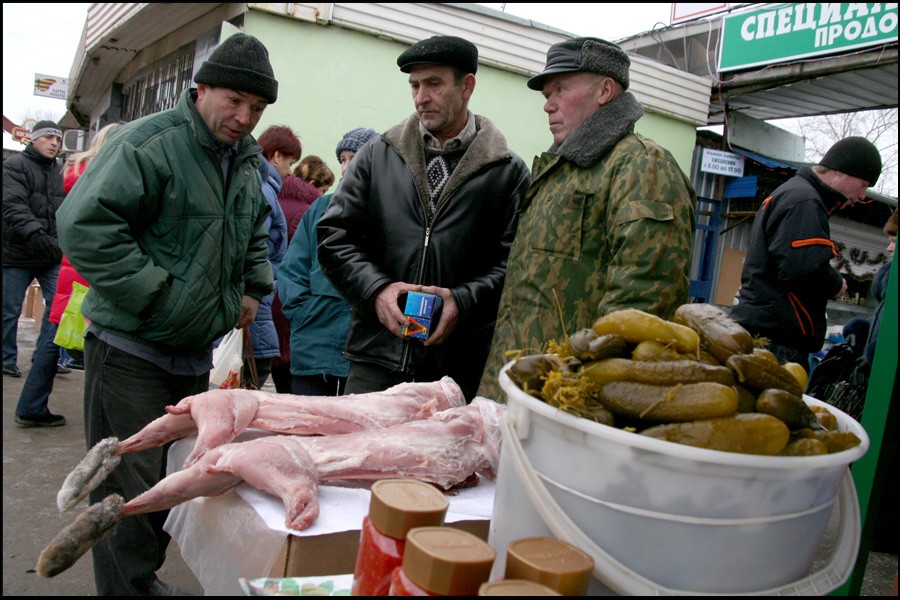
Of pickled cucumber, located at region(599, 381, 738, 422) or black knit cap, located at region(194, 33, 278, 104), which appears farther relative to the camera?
black knit cap, located at region(194, 33, 278, 104)

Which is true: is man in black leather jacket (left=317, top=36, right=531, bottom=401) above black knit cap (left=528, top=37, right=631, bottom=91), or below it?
below

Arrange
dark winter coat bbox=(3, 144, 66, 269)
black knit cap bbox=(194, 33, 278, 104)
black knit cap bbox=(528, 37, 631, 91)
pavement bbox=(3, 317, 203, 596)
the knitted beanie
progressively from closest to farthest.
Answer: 1. black knit cap bbox=(528, 37, 631, 91)
2. black knit cap bbox=(194, 33, 278, 104)
3. pavement bbox=(3, 317, 203, 596)
4. dark winter coat bbox=(3, 144, 66, 269)
5. the knitted beanie

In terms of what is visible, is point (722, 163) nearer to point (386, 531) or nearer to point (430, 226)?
point (430, 226)

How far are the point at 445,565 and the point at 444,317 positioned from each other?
1862 millimetres

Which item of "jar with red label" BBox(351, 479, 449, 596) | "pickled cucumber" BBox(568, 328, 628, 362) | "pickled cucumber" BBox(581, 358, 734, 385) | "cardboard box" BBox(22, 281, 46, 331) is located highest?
"pickled cucumber" BBox(568, 328, 628, 362)

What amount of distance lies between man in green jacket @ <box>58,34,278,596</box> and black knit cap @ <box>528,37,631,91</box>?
1.22 meters

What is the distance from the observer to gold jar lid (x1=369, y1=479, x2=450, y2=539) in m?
1.25

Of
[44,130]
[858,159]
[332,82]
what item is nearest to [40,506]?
[44,130]

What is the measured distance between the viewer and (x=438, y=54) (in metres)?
3.03

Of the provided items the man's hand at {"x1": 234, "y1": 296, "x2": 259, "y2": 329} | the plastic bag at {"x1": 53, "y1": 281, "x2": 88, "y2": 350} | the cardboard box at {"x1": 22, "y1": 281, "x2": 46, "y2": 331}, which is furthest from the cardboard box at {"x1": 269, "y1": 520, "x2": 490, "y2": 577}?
the cardboard box at {"x1": 22, "y1": 281, "x2": 46, "y2": 331}

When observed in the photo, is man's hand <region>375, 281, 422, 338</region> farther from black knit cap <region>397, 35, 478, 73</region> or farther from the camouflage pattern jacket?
black knit cap <region>397, 35, 478, 73</region>

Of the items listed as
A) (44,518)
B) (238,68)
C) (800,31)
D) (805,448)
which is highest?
(800,31)

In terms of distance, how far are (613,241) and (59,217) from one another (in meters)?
2.15

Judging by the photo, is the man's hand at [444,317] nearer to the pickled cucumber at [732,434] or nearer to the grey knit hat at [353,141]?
the pickled cucumber at [732,434]
